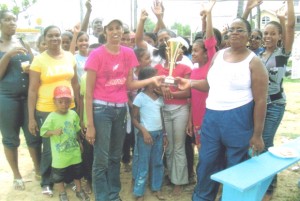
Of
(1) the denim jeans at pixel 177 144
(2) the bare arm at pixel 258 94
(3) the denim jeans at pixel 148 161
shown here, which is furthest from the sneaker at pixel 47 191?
(2) the bare arm at pixel 258 94

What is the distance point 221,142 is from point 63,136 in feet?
5.88

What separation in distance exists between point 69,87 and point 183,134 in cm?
146

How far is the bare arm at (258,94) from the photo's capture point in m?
2.78

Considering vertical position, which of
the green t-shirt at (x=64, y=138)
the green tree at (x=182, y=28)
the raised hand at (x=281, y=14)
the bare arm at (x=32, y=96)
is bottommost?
the green t-shirt at (x=64, y=138)

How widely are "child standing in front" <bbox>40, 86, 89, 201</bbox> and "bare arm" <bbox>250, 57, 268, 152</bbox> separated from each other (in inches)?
78.7

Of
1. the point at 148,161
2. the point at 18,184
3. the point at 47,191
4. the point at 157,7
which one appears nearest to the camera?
the point at 148,161

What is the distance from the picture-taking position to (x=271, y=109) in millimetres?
3494

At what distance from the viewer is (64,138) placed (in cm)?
368

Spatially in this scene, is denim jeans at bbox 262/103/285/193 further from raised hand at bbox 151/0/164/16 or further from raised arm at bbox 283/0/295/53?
raised hand at bbox 151/0/164/16

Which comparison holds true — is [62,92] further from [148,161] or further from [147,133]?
[148,161]

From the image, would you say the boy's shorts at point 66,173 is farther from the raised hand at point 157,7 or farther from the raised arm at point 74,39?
the raised hand at point 157,7

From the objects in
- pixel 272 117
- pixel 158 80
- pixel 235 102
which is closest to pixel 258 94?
pixel 235 102

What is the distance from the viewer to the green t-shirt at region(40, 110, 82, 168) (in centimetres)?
361

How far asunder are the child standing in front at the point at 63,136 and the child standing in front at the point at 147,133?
28.2 inches
